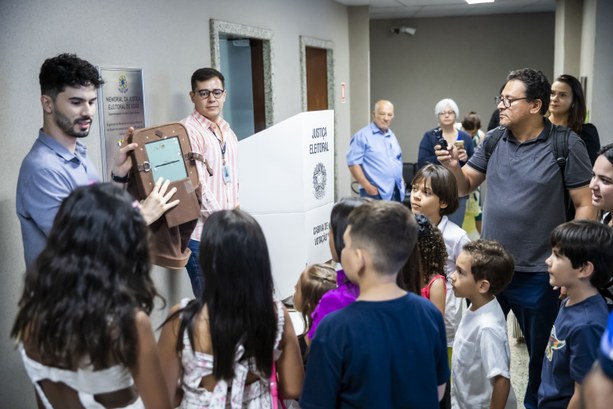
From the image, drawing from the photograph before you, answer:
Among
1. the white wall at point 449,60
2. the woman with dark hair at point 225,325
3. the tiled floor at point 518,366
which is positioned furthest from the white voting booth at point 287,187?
the white wall at point 449,60

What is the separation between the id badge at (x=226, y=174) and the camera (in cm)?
367

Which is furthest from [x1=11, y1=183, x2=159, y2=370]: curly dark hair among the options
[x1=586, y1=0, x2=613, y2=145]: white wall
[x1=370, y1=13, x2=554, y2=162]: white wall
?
[x1=370, y1=13, x2=554, y2=162]: white wall

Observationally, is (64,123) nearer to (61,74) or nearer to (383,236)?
(61,74)

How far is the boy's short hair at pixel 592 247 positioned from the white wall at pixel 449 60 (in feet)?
25.7

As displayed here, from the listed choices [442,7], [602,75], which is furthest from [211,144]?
[442,7]

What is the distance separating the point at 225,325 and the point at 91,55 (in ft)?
7.05

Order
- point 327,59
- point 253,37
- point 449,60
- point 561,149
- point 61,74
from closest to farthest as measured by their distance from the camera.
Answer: point 61,74 < point 561,149 < point 253,37 < point 327,59 < point 449,60

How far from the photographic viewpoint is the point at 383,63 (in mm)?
9812

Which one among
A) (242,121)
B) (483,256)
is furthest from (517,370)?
(242,121)

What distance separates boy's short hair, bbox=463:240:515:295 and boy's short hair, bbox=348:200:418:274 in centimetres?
96

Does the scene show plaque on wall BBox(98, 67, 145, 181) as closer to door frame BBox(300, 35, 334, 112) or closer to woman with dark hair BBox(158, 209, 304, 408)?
woman with dark hair BBox(158, 209, 304, 408)

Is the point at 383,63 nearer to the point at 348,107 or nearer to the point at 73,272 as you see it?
the point at 348,107

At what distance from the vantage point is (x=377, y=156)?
5.76 metres

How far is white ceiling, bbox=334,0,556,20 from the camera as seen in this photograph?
7.68 m
